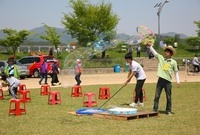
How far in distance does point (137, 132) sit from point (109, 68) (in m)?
32.6

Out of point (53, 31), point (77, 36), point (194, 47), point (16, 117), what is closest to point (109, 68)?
point (77, 36)

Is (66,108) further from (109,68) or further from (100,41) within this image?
(109,68)

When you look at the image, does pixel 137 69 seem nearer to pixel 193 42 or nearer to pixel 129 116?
pixel 129 116

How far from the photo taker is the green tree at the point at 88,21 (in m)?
46.3

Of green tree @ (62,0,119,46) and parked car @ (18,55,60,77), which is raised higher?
green tree @ (62,0,119,46)

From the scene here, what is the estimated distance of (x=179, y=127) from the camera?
9.92 meters

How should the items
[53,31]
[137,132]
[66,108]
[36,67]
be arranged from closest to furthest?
[137,132] < [66,108] < [36,67] < [53,31]

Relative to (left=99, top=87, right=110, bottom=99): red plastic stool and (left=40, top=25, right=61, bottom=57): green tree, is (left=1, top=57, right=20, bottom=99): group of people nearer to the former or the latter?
(left=99, top=87, right=110, bottom=99): red plastic stool

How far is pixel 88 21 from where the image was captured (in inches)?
1815

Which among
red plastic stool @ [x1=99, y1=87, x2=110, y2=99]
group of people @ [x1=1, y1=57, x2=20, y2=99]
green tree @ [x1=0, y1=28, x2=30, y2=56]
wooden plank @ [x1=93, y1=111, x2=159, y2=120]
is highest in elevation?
green tree @ [x1=0, y1=28, x2=30, y2=56]

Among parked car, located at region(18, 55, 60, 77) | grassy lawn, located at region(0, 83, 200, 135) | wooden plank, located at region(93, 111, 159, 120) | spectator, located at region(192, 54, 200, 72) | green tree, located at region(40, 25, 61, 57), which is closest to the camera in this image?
grassy lawn, located at region(0, 83, 200, 135)

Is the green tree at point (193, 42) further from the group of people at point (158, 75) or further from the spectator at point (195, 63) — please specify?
the group of people at point (158, 75)

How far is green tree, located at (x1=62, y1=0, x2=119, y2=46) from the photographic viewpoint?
152 feet

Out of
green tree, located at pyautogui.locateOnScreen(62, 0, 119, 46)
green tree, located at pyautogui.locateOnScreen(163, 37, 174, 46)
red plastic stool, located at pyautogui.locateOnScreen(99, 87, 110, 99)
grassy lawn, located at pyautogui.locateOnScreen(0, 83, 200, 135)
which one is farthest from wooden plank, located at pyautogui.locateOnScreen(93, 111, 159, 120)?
green tree, located at pyautogui.locateOnScreen(163, 37, 174, 46)
